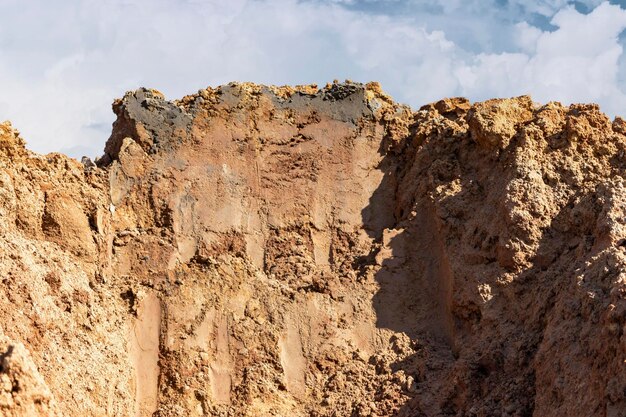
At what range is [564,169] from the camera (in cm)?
1374

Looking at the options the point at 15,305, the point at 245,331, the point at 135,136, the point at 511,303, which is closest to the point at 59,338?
the point at 15,305

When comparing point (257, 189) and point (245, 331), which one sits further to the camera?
point (257, 189)

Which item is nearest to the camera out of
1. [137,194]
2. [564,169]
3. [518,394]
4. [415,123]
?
[518,394]

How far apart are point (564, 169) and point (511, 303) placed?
1.91m

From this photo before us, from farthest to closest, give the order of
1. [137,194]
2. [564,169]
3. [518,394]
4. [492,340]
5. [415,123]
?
[415,123] → [137,194] → [564,169] → [492,340] → [518,394]

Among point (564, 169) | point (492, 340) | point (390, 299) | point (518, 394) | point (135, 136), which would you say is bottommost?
point (518, 394)

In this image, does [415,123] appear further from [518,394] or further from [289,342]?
[518,394]

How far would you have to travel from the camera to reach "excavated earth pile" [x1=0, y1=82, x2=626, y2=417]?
12148mm

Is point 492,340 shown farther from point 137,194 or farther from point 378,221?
point 137,194

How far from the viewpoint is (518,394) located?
38.4 ft

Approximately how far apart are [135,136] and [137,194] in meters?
1.00

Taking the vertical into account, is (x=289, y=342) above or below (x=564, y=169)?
below

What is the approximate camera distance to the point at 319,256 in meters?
15.1

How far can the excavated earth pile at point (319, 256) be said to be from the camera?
12148 mm
